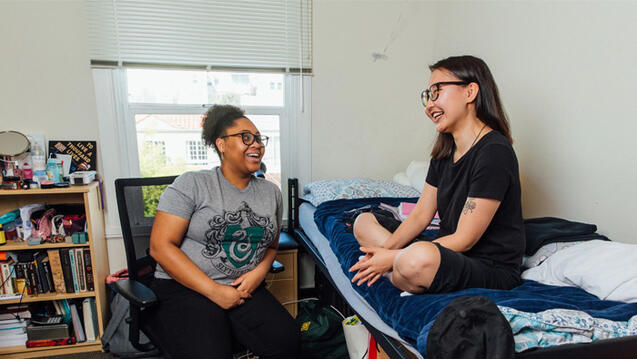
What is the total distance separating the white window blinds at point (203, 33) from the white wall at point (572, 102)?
1307mm

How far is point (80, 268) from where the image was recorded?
6.95ft

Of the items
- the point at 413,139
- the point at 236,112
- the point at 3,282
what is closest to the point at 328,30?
the point at 413,139

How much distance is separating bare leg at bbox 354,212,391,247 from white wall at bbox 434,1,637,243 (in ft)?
3.06

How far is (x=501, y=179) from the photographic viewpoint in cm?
117

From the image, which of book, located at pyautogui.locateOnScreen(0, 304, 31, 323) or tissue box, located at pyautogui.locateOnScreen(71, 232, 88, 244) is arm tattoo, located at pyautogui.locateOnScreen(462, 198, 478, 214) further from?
book, located at pyautogui.locateOnScreen(0, 304, 31, 323)

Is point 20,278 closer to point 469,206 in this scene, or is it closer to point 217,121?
point 217,121

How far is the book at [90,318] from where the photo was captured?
84.8 inches

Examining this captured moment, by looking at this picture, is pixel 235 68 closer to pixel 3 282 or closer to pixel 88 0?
pixel 88 0

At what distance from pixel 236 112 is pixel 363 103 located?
52.7 inches

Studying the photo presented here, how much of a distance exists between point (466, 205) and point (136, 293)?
1.23 m

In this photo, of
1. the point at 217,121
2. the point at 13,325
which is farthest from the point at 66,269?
the point at 217,121

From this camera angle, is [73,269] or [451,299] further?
[73,269]

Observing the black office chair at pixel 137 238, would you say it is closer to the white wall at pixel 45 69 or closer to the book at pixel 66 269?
the book at pixel 66 269

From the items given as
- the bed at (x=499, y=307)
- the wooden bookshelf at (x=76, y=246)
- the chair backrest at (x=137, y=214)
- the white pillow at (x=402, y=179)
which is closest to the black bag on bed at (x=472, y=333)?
the bed at (x=499, y=307)
